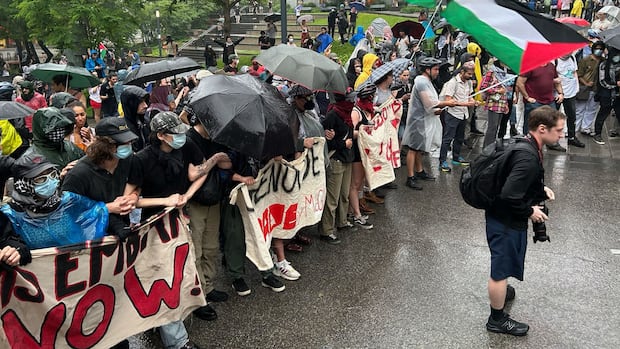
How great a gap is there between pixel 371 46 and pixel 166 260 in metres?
10.3

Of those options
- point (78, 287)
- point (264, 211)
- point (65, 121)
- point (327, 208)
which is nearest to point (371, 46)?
point (327, 208)

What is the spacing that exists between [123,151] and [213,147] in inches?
32.2

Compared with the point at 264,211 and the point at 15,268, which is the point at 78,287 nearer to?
the point at 15,268

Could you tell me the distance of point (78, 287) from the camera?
3184 millimetres

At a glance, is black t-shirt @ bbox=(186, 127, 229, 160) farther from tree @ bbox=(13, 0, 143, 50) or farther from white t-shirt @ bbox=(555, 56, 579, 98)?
tree @ bbox=(13, 0, 143, 50)

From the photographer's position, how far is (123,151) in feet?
11.9

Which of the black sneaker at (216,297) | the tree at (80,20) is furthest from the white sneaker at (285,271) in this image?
the tree at (80,20)

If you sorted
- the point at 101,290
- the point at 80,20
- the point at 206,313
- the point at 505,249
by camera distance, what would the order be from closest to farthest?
1. the point at 101,290
2. the point at 505,249
3. the point at 206,313
4. the point at 80,20

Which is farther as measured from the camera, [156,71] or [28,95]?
[28,95]

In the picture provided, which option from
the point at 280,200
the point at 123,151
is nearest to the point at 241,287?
the point at 280,200

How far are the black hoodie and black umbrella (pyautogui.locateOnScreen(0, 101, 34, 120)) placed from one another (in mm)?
1012

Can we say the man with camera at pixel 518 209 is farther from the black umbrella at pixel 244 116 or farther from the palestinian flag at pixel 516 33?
the black umbrella at pixel 244 116

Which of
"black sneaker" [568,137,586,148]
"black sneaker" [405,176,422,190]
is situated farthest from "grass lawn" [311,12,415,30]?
"black sneaker" [405,176,422,190]

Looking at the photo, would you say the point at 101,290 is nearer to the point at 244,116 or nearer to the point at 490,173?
the point at 244,116
